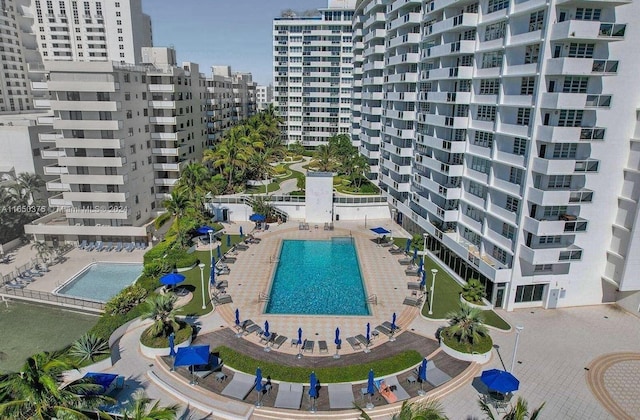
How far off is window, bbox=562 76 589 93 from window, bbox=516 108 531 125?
9.84 feet

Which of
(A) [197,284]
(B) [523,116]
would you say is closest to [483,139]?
(B) [523,116]

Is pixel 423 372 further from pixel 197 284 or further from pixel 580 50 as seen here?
pixel 580 50

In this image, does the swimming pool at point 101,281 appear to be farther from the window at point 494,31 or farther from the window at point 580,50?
the window at point 580,50

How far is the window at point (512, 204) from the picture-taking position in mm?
34328

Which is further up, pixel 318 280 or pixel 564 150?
pixel 564 150

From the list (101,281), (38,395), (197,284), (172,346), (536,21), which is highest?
(536,21)

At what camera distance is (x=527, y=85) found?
3284 cm

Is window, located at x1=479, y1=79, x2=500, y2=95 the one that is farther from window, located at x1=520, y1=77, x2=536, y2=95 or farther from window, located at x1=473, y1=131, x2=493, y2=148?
window, located at x1=473, y1=131, x2=493, y2=148

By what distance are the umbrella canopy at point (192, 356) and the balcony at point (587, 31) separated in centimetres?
3240

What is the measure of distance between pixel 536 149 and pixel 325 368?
75.0 ft

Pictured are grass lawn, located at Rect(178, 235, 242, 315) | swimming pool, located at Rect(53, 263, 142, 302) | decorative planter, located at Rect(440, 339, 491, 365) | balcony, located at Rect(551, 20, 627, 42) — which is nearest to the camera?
decorative planter, located at Rect(440, 339, 491, 365)

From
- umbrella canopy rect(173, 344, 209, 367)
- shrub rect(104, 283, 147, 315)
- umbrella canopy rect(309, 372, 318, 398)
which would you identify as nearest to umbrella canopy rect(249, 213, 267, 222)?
shrub rect(104, 283, 147, 315)

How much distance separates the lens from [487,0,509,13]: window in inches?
1384

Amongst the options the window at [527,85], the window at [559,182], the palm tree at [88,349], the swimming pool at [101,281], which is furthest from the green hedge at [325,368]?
the window at [527,85]
